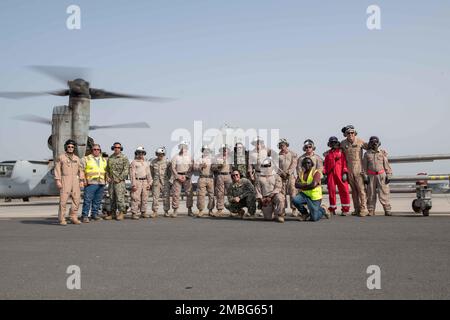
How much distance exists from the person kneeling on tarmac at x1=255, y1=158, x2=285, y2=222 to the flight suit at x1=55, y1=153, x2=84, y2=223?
173 inches

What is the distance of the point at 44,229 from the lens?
8.60m

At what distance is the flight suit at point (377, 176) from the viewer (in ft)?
32.9

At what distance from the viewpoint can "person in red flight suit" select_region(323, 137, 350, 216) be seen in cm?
1035

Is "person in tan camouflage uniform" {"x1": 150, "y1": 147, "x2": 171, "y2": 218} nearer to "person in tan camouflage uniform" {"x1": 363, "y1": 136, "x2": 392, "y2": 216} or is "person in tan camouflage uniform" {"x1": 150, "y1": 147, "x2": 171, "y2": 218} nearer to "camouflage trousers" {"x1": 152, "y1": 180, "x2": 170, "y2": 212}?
"camouflage trousers" {"x1": 152, "y1": 180, "x2": 170, "y2": 212}

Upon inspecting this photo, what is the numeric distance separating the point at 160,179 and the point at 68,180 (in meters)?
2.81

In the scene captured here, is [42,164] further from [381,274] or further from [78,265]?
[381,274]

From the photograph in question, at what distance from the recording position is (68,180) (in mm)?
9555

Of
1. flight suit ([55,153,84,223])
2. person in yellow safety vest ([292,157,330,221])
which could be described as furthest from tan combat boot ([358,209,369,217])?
flight suit ([55,153,84,223])

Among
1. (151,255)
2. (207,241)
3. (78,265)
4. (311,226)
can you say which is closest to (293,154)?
(311,226)

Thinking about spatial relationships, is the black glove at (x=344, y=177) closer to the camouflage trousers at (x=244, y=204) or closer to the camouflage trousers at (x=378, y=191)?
the camouflage trousers at (x=378, y=191)

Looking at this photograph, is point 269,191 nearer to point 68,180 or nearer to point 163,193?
point 163,193

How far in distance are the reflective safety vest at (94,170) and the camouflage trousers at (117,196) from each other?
355 millimetres

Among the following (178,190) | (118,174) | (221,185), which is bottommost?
(178,190)

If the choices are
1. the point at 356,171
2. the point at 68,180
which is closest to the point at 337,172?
the point at 356,171
